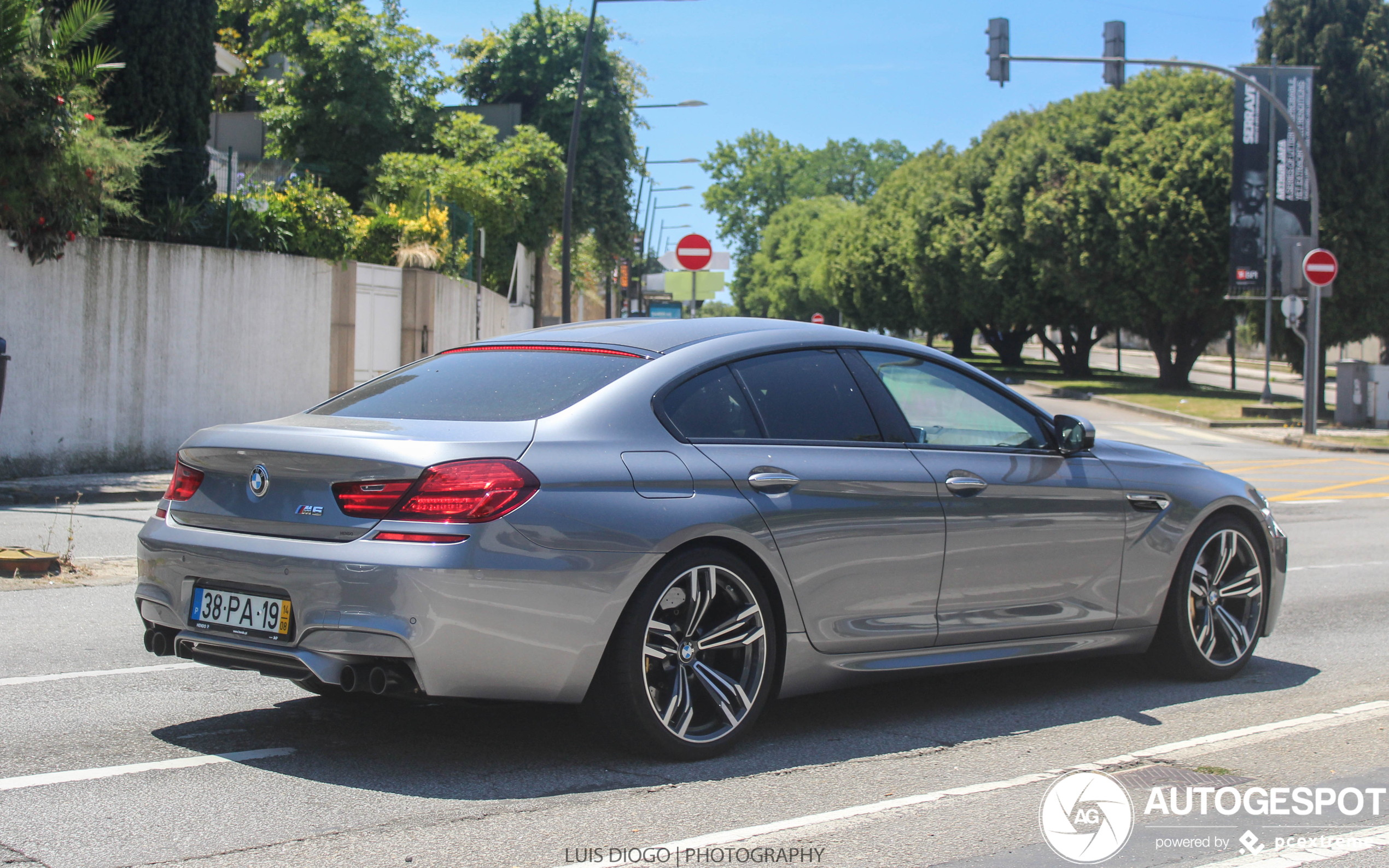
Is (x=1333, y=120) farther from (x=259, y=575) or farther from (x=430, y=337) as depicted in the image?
(x=259, y=575)

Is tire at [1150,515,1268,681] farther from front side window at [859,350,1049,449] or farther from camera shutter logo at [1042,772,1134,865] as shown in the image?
camera shutter logo at [1042,772,1134,865]

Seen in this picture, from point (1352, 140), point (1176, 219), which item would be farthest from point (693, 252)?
point (1176, 219)

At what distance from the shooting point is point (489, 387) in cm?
492

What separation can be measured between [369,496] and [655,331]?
4.68ft

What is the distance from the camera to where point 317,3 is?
30.3 meters

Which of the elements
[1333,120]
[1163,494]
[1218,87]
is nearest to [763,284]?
[1218,87]

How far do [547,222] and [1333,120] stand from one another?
2127 centimetres

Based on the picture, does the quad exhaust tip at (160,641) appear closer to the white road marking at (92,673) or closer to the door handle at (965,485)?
the white road marking at (92,673)

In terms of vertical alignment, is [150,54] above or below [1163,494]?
above

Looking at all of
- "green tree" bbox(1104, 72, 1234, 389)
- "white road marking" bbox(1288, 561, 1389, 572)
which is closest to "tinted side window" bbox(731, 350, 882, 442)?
"white road marking" bbox(1288, 561, 1389, 572)

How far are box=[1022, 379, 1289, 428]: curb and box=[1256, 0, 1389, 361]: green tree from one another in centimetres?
541

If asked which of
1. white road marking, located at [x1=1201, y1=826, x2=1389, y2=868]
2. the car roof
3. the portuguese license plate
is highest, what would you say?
the car roof

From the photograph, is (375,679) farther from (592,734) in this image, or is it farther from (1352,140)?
(1352,140)

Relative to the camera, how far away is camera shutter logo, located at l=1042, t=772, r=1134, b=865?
12.9ft
